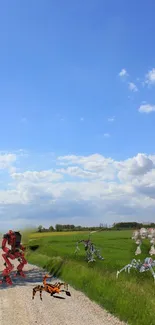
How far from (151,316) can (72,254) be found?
92.1 ft

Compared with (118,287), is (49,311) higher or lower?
lower

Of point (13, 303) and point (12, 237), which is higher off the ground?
point (12, 237)

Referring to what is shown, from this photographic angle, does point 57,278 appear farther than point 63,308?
Yes

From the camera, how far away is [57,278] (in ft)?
107

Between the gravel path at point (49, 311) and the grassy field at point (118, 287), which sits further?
the gravel path at point (49, 311)

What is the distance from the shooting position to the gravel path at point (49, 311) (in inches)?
719

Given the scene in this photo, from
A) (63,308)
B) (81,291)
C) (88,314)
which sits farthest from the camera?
(81,291)

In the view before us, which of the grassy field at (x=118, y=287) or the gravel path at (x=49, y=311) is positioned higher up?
the grassy field at (x=118, y=287)

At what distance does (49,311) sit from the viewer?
2034 cm

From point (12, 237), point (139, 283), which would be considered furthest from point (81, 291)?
point (12, 237)

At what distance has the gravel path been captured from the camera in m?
18.3

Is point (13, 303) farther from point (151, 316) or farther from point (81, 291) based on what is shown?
point (151, 316)

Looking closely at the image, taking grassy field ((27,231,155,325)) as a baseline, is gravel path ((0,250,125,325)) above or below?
below

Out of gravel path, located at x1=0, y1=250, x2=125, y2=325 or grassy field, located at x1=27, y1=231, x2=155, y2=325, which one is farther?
gravel path, located at x1=0, y1=250, x2=125, y2=325
